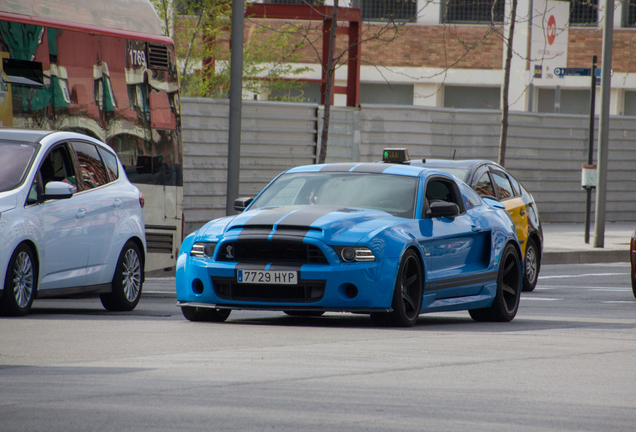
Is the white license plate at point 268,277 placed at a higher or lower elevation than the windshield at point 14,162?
lower

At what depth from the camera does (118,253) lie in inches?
458

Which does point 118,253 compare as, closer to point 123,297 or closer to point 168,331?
point 123,297

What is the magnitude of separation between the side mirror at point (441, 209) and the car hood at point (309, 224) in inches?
19.3

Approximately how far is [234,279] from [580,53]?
39.2 meters

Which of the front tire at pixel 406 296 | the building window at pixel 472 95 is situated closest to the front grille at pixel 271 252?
the front tire at pixel 406 296

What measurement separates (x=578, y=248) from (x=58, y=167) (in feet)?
46.3

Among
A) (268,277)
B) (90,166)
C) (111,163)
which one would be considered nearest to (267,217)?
(268,277)

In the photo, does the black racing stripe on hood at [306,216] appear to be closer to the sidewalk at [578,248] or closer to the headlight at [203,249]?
the headlight at [203,249]

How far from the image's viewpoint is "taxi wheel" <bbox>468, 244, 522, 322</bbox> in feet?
36.4

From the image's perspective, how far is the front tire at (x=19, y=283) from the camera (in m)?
9.96

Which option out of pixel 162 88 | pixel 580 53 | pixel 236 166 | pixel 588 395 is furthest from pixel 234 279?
pixel 580 53

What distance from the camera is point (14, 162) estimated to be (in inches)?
414

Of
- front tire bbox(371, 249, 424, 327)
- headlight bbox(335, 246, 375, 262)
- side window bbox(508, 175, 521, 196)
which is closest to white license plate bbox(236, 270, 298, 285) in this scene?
headlight bbox(335, 246, 375, 262)

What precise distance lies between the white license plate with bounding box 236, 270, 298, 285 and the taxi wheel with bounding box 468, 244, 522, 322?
8.43 ft
